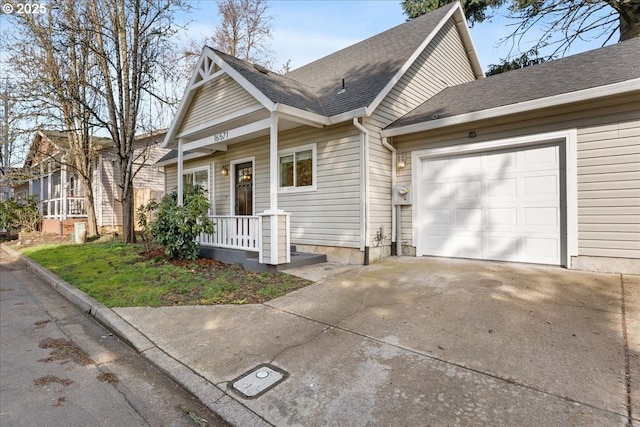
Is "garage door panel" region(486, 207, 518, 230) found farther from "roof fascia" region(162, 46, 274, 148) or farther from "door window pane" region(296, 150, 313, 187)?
"roof fascia" region(162, 46, 274, 148)

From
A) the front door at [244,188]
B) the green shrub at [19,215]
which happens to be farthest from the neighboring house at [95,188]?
the front door at [244,188]

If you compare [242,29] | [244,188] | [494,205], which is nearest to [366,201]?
[494,205]

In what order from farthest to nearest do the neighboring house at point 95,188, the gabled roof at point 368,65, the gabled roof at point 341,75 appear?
the neighboring house at point 95,188 → the gabled roof at point 368,65 → the gabled roof at point 341,75

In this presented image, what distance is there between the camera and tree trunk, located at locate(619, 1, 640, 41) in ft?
33.1

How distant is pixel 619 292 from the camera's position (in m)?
4.33

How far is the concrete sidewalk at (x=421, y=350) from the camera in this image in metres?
2.29

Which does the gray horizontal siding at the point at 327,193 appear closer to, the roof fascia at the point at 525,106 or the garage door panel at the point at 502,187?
the roof fascia at the point at 525,106

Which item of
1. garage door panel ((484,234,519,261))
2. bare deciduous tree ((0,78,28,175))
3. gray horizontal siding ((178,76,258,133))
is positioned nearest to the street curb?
gray horizontal siding ((178,76,258,133))

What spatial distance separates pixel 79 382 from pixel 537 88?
7.77m

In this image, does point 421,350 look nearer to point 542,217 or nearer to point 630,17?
point 542,217

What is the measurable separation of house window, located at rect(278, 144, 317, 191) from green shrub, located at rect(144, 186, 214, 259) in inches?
79.3

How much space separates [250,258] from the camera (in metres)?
6.76

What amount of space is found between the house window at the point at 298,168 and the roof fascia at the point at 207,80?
1743 millimetres

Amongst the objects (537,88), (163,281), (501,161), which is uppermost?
(537,88)
